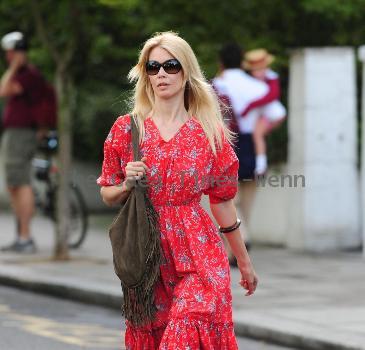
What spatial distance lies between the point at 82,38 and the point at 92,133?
15.4ft

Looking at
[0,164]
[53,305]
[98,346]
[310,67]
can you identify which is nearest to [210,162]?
[98,346]

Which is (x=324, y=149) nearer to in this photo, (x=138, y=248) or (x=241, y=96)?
(x=241, y=96)

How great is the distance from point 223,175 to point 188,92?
1.27 feet

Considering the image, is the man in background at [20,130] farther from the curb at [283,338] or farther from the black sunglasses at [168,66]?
the black sunglasses at [168,66]

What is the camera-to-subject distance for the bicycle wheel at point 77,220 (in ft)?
42.9

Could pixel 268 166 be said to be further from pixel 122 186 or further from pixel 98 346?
pixel 122 186

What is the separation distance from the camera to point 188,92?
532 centimetres

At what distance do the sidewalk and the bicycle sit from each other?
0.20m

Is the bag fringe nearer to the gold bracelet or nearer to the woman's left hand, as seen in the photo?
the gold bracelet

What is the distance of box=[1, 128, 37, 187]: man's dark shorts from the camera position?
41.0ft

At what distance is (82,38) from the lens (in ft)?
38.7

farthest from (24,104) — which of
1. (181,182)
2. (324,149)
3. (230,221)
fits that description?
(181,182)

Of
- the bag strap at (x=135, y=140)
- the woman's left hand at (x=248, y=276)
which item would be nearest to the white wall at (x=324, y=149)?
the woman's left hand at (x=248, y=276)

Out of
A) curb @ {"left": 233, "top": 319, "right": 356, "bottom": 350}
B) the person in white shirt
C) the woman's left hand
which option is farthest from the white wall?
the woman's left hand
